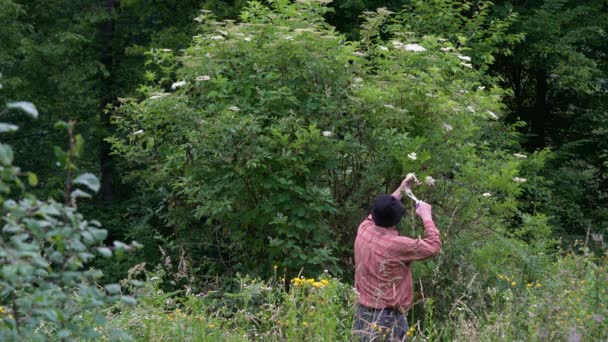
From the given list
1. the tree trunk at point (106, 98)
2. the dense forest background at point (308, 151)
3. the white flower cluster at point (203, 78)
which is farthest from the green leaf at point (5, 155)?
the tree trunk at point (106, 98)

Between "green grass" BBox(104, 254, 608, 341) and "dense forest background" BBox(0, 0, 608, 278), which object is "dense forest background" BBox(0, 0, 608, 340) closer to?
"green grass" BBox(104, 254, 608, 341)

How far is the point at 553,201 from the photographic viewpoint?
48.3ft

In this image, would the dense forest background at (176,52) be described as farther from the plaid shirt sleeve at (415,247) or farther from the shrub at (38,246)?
the shrub at (38,246)

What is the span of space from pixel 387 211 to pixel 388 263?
12.7 inches

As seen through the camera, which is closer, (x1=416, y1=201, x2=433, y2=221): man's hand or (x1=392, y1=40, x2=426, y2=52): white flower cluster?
(x1=416, y1=201, x2=433, y2=221): man's hand

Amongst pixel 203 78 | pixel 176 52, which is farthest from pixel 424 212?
pixel 176 52

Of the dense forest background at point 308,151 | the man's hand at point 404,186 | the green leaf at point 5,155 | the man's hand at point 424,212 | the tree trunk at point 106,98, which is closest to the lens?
the green leaf at point 5,155

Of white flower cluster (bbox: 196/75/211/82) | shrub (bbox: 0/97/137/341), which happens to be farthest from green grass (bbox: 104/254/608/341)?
white flower cluster (bbox: 196/75/211/82)

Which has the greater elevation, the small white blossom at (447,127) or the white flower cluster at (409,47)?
the white flower cluster at (409,47)

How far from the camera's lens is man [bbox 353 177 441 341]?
5.17 meters

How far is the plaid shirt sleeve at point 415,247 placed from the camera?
5.17 metres

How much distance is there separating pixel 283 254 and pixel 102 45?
1127cm

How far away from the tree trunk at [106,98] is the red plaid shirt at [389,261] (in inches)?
482

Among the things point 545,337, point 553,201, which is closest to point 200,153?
point 545,337
